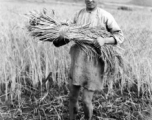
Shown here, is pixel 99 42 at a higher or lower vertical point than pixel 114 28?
lower

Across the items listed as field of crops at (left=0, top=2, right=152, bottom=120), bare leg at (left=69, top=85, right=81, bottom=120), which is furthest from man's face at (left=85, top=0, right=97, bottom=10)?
field of crops at (left=0, top=2, right=152, bottom=120)

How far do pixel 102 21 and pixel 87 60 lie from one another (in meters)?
0.35

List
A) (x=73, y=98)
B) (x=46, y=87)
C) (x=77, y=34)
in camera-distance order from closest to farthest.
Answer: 1. (x=77, y=34)
2. (x=73, y=98)
3. (x=46, y=87)

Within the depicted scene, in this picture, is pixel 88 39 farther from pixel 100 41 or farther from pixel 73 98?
pixel 73 98

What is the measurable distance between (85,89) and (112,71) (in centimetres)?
30

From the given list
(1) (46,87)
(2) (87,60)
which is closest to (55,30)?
(2) (87,60)

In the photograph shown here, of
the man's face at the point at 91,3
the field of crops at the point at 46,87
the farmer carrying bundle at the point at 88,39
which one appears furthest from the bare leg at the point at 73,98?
the man's face at the point at 91,3

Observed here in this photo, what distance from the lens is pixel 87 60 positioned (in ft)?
6.28

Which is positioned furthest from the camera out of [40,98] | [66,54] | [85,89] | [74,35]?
[66,54]

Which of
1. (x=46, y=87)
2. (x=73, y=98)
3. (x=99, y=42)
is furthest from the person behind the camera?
(x=46, y=87)

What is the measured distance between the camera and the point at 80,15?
6.37 ft

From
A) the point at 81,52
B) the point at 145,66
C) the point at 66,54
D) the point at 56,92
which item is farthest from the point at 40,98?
the point at 145,66

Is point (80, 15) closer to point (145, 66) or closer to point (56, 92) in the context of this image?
point (56, 92)

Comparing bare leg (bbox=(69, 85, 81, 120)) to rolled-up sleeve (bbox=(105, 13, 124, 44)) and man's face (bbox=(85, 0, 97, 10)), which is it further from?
man's face (bbox=(85, 0, 97, 10))
